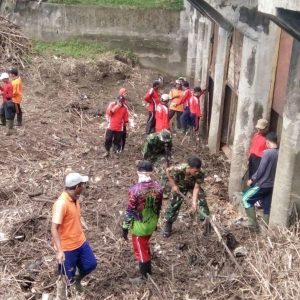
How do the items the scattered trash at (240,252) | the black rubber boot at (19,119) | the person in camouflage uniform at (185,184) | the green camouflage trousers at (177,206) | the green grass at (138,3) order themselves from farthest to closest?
the green grass at (138,3), the black rubber boot at (19,119), the green camouflage trousers at (177,206), the person in camouflage uniform at (185,184), the scattered trash at (240,252)

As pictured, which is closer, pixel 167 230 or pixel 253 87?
pixel 167 230

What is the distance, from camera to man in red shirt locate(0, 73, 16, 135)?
12.1m

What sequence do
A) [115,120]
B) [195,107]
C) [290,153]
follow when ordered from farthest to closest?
1. [195,107]
2. [115,120]
3. [290,153]

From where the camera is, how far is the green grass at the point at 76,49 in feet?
60.8

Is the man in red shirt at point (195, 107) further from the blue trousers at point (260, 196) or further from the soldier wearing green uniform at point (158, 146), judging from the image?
the blue trousers at point (260, 196)

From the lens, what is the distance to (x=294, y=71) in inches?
263

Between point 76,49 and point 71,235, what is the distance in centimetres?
1357

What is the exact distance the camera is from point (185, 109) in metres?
13.2

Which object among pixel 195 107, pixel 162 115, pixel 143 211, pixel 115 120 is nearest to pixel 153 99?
pixel 162 115

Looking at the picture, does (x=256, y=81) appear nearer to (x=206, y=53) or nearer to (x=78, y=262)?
(x=78, y=262)

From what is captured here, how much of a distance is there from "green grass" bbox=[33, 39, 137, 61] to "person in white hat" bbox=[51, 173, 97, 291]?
1279cm

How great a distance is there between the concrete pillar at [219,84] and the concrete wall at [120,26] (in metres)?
7.07

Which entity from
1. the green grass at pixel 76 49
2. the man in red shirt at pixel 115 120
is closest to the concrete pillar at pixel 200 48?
the green grass at pixel 76 49

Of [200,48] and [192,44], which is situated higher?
[200,48]
